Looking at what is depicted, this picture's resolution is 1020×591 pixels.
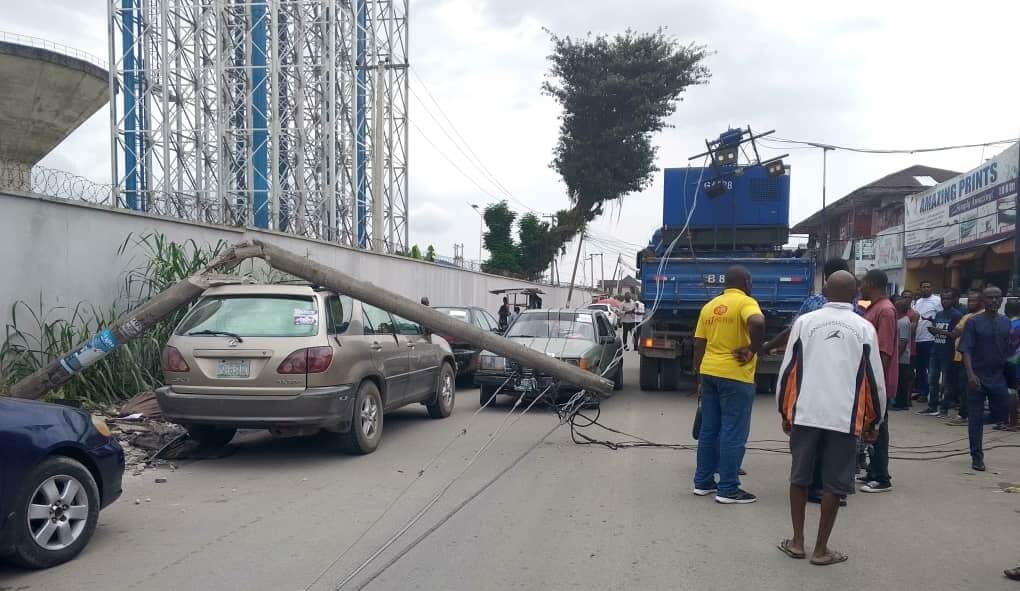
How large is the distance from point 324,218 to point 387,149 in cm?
419

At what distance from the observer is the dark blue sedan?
4.19 m

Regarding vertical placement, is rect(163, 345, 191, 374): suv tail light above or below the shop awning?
below

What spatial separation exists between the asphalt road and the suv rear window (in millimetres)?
1320

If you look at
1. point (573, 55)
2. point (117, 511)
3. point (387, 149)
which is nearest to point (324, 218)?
point (387, 149)

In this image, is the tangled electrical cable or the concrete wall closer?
the tangled electrical cable

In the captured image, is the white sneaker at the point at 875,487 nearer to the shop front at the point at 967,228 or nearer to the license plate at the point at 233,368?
the license plate at the point at 233,368

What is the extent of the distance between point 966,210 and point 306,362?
1649 cm

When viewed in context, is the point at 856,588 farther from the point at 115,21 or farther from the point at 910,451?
the point at 115,21

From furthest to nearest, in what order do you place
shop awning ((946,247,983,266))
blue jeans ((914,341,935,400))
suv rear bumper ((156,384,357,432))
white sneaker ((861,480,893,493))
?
shop awning ((946,247,983,266)) < blue jeans ((914,341,935,400)) < suv rear bumper ((156,384,357,432)) < white sneaker ((861,480,893,493))

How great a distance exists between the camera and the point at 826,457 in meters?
4.53

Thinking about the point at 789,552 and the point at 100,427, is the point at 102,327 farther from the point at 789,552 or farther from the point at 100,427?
the point at 789,552

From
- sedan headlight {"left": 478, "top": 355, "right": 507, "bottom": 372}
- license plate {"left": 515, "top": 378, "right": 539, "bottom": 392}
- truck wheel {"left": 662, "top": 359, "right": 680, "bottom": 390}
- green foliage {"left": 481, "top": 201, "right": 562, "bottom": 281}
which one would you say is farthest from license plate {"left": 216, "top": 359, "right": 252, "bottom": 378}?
green foliage {"left": 481, "top": 201, "right": 562, "bottom": 281}

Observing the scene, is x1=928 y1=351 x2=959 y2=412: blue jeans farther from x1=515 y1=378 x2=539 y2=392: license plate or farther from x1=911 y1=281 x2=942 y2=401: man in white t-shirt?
x1=515 y1=378 x2=539 y2=392: license plate

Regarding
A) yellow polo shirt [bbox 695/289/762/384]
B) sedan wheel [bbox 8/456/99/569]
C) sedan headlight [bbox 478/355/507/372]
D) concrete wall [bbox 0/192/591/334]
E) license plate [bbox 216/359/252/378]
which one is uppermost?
concrete wall [bbox 0/192/591/334]
